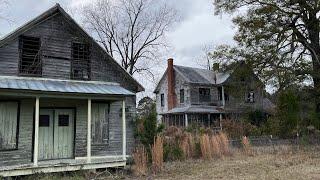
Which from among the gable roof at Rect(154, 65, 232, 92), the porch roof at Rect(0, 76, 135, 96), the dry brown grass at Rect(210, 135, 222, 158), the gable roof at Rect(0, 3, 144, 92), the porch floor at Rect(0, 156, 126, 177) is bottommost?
the porch floor at Rect(0, 156, 126, 177)

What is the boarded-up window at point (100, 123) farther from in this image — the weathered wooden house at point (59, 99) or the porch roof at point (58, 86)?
the porch roof at point (58, 86)

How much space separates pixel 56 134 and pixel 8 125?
2.13 metres

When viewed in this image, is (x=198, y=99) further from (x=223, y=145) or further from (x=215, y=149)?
(x=215, y=149)

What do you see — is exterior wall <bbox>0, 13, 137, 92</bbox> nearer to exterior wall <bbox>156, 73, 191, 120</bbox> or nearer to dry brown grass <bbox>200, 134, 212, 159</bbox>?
dry brown grass <bbox>200, 134, 212, 159</bbox>

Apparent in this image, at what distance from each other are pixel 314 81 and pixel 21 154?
818 inches

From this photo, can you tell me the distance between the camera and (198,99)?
42.1 metres

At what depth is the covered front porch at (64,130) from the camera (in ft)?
49.2

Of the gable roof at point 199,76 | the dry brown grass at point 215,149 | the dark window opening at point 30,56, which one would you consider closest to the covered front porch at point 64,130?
the dark window opening at point 30,56

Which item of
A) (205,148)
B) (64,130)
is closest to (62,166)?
(64,130)

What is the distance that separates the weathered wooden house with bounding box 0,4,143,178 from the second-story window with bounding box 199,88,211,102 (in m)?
23.0

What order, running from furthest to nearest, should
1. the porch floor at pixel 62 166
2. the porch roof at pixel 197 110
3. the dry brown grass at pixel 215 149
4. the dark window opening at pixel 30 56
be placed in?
the porch roof at pixel 197 110, the dry brown grass at pixel 215 149, the dark window opening at pixel 30 56, the porch floor at pixel 62 166

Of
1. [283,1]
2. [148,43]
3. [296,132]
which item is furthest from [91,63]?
[148,43]

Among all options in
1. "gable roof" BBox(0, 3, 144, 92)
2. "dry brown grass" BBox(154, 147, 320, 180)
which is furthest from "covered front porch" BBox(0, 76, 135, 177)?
"dry brown grass" BBox(154, 147, 320, 180)

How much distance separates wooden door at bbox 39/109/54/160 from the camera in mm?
16750
